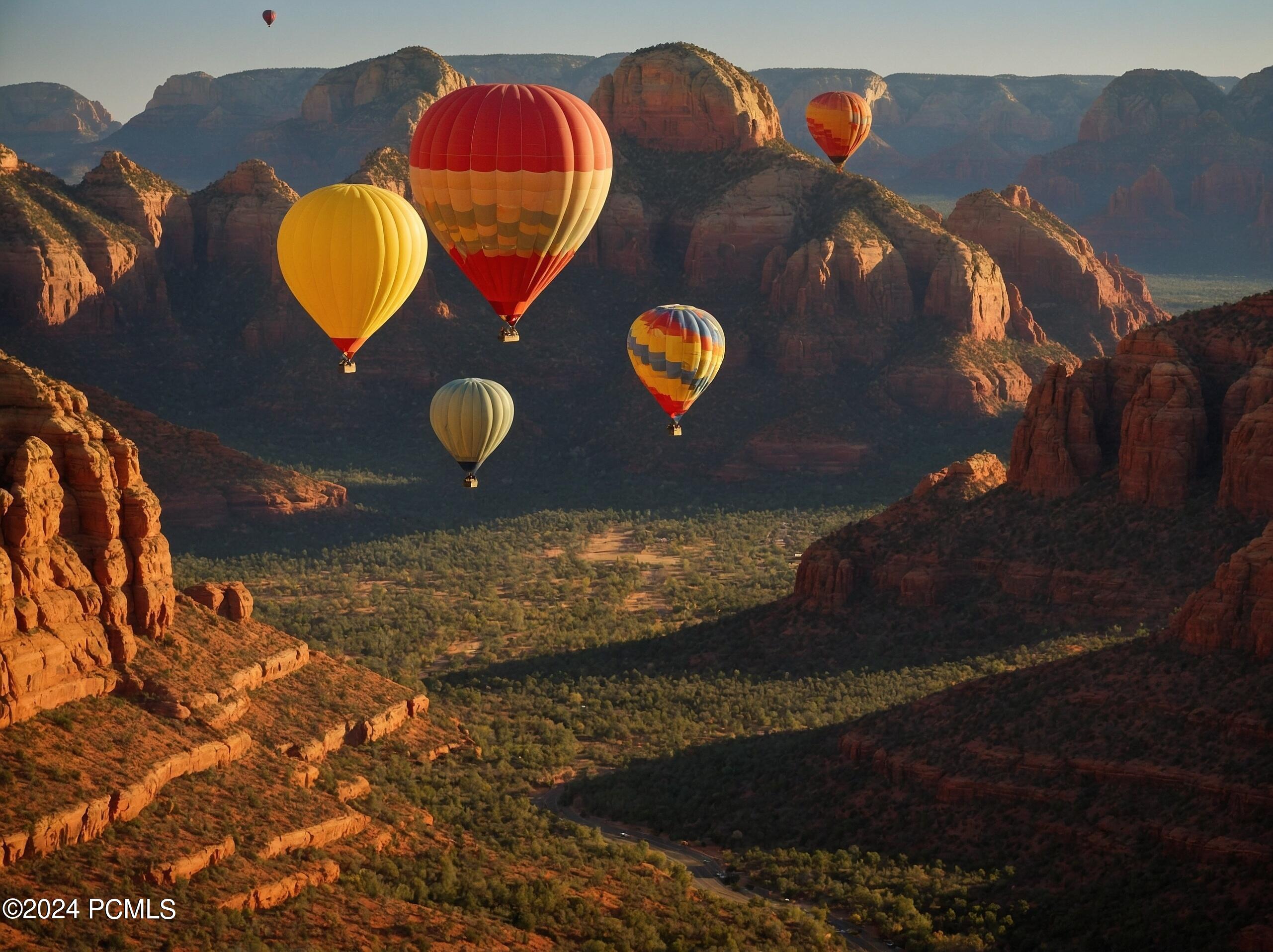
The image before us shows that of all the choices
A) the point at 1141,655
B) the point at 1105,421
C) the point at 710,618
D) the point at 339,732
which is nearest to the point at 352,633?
the point at 710,618

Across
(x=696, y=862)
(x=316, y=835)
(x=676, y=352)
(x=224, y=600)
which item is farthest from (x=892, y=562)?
(x=316, y=835)

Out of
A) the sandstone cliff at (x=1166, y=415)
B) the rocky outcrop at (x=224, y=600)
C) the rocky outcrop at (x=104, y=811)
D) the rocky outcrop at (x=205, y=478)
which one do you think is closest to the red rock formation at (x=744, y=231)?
the rocky outcrop at (x=205, y=478)

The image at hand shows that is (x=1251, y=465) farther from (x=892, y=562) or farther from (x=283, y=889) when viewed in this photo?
(x=283, y=889)

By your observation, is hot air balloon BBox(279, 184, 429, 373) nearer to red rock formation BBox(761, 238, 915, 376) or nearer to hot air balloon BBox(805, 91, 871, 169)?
red rock formation BBox(761, 238, 915, 376)

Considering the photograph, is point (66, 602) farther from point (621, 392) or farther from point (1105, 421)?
point (621, 392)

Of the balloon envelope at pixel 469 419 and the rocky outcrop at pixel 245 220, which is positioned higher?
the rocky outcrop at pixel 245 220

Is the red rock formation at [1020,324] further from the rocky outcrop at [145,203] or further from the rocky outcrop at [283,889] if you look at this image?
the rocky outcrop at [283,889]

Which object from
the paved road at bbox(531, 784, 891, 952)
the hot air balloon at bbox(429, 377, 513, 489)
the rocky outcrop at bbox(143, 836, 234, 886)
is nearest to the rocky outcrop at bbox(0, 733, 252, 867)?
the rocky outcrop at bbox(143, 836, 234, 886)
